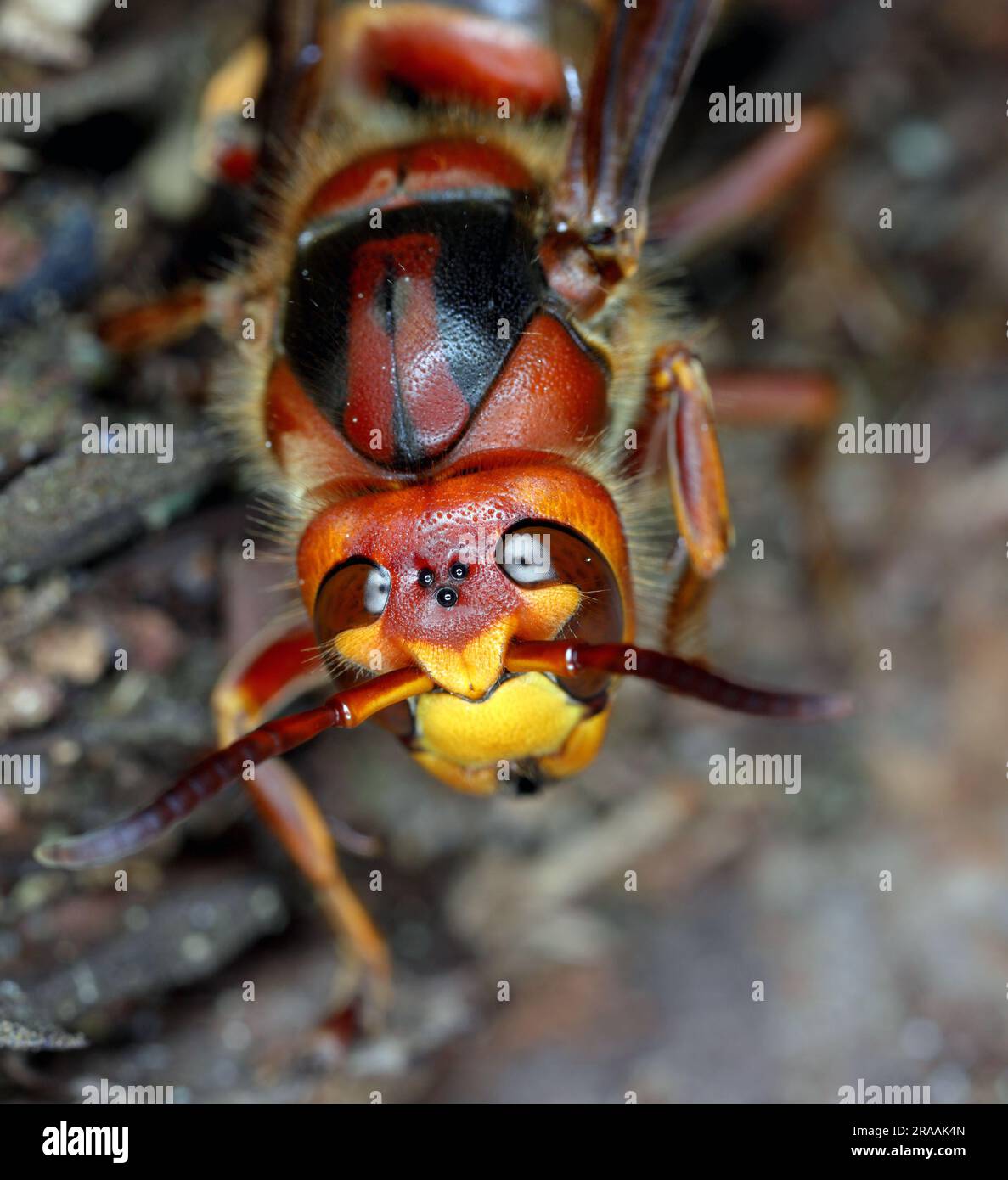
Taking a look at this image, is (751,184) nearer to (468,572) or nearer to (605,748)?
(605,748)

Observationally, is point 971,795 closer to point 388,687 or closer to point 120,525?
point 388,687

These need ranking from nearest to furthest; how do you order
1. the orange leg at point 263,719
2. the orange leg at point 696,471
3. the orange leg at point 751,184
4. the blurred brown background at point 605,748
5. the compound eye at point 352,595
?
the compound eye at point 352,595 → the orange leg at point 696,471 → the orange leg at point 263,719 → the blurred brown background at point 605,748 → the orange leg at point 751,184

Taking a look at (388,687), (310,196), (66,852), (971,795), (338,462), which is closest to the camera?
(388,687)

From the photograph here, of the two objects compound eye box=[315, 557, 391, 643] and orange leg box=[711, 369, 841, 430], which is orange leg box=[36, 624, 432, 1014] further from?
orange leg box=[711, 369, 841, 430]

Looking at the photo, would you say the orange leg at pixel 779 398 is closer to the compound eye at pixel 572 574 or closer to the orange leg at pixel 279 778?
the compound eye at pixel 572 574

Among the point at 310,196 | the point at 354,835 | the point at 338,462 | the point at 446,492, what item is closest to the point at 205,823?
the point at 354,835

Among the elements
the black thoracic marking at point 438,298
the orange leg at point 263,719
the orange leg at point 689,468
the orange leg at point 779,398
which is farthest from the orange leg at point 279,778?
the orange leg at point 779,398

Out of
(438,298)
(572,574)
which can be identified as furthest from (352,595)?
(438,298)
